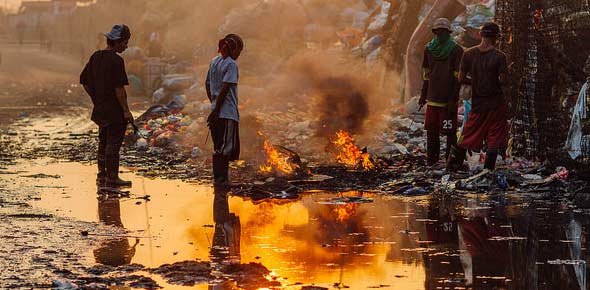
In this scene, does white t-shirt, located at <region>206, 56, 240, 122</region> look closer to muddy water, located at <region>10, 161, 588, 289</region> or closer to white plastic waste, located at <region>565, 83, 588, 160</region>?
muddy water, located at <region>10, 161, 588, 289</region>

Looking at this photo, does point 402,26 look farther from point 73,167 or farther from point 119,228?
point 119,228

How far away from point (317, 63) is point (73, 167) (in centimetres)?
865

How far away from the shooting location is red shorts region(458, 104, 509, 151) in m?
10.7

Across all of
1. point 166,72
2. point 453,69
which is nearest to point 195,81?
point 166,72

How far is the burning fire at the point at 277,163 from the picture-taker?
461 inches

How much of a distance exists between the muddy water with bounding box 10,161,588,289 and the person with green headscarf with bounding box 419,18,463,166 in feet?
6.06

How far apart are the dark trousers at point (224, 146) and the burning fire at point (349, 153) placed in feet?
5.70

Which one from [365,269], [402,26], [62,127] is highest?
[402,26]

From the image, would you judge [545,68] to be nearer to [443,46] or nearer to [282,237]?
[443,46]

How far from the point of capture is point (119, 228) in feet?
27.6

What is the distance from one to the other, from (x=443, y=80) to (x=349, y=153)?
156 cm

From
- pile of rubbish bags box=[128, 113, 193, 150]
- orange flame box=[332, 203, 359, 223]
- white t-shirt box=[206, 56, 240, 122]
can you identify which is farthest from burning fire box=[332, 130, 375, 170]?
pile of rubbish bags box=[128, 113, 193, 150]

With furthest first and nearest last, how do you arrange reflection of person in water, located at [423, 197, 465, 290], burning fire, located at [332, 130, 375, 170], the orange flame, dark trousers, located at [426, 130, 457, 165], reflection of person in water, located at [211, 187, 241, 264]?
burning fire, located at [332, 130, 375, 170] → dark trousers, located at [426, 130, 457, 165] → the orange flame → reflection of person in water, located at [211, 187, 241, 264] → reflection of person in water, located at [423, 197, 465, 290]

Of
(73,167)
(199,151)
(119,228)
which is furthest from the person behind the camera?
(199,151)
